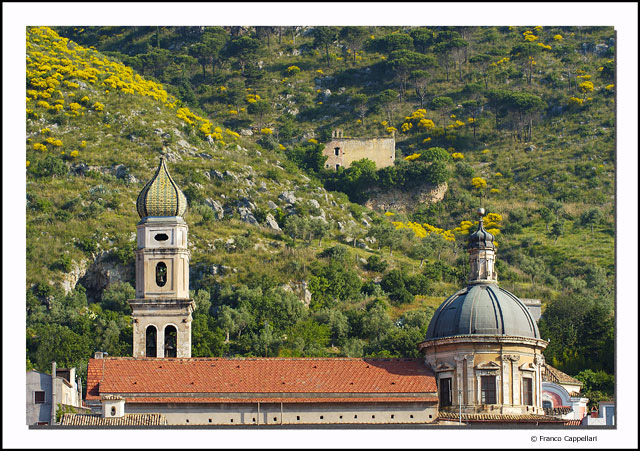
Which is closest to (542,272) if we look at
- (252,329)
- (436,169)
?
(436,169)

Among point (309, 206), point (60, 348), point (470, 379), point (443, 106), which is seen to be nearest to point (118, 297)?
point (60, 348)

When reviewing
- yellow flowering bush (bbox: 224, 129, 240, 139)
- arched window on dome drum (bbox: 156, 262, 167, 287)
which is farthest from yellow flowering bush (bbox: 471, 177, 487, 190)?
arched window on dome drum (bbox: 156, 262, 167, 287)

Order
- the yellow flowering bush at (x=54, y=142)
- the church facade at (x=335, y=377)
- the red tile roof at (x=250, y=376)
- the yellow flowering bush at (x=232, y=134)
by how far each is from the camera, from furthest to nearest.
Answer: the yellow flowering bush at (x=232, y=134)
the yellow flowering bush at (x=54, y=142)
the red tile roof at (x=250, y=376)
the church facade at (x=335, y=377)

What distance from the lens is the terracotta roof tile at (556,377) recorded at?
101750 mm

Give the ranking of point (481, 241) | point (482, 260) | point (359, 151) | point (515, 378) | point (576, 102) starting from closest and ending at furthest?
point (515, 378)
point (482, 260)
point (481, 241)
point (359, 151)
point (576, 102)

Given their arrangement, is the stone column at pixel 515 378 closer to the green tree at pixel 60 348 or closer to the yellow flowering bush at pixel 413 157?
the green tree at pixel 60 348

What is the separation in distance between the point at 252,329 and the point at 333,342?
6656mm

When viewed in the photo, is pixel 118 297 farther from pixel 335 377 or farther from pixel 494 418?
pixel 494 418

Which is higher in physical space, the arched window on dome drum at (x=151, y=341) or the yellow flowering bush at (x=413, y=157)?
the yellow flowering bush at (x=413, y=157)

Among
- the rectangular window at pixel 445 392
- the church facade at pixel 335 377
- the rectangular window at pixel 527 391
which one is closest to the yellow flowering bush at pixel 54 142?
the church facade at pixel 335 377

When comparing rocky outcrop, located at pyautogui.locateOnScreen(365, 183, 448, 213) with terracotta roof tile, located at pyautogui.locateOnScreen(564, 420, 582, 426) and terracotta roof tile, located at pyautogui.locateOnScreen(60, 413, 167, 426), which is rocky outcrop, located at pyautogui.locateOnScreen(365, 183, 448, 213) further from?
terracotta roof tile, located at pyautogui.locateOnScreen(60, 413, 167, 426)

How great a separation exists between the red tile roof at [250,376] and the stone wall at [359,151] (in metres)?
96.4

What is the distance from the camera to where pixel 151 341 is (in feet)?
298

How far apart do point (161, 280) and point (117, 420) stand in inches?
649
